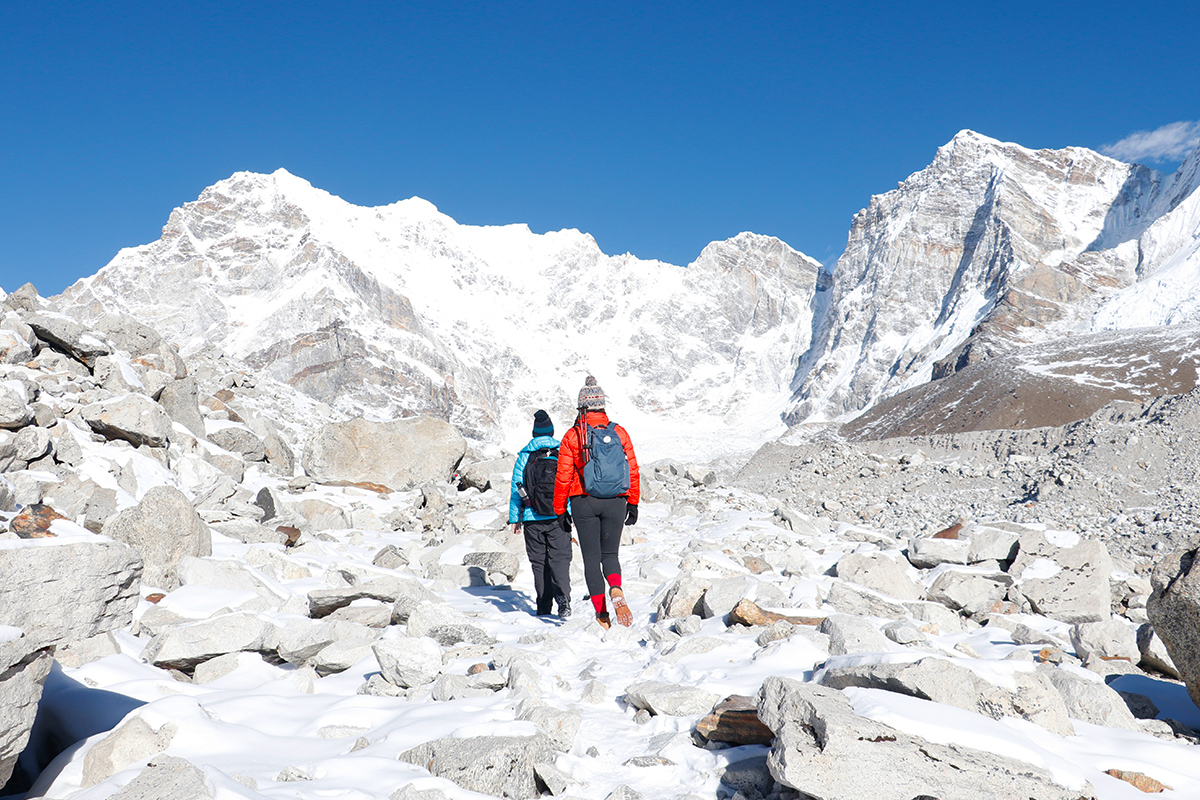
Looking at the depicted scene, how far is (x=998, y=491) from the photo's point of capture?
17.6 metres

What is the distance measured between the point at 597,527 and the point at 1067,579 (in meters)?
4.54

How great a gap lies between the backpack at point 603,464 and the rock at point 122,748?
3422 mm

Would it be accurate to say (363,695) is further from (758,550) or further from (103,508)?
(758,550)

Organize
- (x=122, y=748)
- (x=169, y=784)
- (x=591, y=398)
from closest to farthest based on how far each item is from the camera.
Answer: (x=169, y=784) < (x=122, y=748) < (x=591, y=398)

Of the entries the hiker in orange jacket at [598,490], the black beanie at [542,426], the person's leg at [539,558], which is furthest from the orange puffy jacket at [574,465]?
the black beanie at [542,426]

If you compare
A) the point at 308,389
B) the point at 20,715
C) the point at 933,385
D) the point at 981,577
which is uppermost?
the point at 308,389

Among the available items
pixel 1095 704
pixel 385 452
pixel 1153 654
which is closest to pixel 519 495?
pixel 1095 704

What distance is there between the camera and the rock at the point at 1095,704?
130 inches

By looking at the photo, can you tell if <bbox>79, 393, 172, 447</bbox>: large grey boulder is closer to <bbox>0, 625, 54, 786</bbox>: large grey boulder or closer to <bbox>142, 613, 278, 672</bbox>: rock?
<bbox>142, 613, 278, 672</bbox>: rock

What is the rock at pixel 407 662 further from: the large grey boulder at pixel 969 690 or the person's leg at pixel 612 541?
the large grey boulder at pixel 969 690

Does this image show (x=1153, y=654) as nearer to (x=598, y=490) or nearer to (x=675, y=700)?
(x=675, y=700)

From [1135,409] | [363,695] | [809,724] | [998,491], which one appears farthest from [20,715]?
[1135,409]

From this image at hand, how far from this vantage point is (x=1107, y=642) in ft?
15.3

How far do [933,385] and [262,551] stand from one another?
2827 inches
